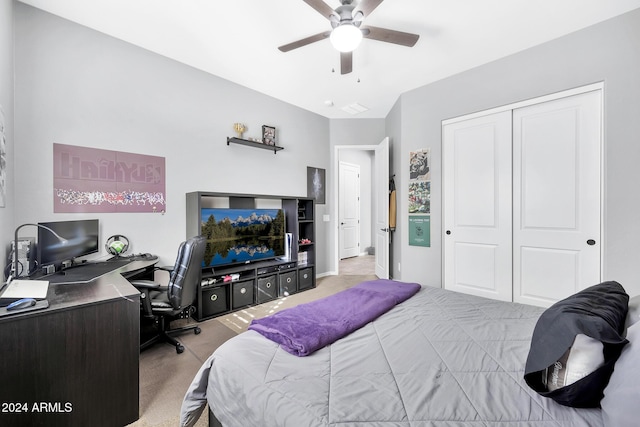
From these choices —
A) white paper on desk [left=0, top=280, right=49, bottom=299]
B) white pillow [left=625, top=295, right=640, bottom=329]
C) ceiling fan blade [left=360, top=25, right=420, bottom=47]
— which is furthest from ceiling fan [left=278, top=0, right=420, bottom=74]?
white paper on desk [left=0, top=280, right=49, bottom=299]

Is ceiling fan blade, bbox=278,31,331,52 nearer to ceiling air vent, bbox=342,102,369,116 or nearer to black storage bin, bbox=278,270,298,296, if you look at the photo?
ceiling air vent, bbox=342,102,369,116

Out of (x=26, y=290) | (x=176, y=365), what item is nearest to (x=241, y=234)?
(x=176, y=365)

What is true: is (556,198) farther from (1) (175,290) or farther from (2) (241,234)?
(1) (175,290)

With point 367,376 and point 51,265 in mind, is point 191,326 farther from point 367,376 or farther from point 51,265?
point 367,376

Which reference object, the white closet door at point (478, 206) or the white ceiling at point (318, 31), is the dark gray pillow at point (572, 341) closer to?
the white closet door at point (478, 206)

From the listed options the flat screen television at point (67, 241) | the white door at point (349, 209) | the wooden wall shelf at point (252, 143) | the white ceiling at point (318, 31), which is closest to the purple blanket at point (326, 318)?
the flat screen television at point (67, 241)

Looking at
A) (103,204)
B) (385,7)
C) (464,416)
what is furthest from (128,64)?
(464,416)

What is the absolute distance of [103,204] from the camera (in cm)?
253

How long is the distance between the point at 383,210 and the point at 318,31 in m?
2.71

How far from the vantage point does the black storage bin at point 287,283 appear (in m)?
3.64

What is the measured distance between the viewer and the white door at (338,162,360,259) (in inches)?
245

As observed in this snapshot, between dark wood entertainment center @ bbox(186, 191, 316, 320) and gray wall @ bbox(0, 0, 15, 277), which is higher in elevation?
gray wall @ bbox(0, 0, 15, 277)

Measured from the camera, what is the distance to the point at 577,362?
2.69ft

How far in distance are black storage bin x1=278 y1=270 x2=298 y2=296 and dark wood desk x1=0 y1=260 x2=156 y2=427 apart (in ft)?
7.15
